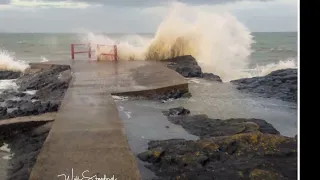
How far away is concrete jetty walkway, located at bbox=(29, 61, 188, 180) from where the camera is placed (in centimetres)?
196

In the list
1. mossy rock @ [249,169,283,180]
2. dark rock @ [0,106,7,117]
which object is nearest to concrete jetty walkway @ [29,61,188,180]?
dark rock @ [0,106,7,117]

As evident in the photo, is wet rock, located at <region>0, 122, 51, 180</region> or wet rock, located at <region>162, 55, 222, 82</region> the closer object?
wet rock, located at <region>0, 122, 51, 180</region>

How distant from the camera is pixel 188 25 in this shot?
2.23 metres

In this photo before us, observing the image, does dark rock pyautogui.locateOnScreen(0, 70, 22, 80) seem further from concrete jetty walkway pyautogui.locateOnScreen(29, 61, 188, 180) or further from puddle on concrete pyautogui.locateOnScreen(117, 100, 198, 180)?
puddle on concrete pyautogui.locateOnScreen(117, 100, 198, 180)

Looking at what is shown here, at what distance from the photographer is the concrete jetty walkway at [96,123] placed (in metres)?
1.96

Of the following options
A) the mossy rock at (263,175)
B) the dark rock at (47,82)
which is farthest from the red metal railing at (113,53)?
the mossy rock at (263,175)

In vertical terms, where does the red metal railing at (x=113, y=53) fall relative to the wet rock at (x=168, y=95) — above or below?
above

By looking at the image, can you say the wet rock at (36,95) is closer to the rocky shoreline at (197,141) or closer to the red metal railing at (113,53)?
the rocky shoreline at (197,141)

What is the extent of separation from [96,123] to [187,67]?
552 millimetres

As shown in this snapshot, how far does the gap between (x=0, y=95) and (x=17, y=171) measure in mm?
397

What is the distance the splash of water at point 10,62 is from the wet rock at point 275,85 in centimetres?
106

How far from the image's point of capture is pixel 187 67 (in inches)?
91.7

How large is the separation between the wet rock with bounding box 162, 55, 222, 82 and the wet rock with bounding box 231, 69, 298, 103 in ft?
0.45

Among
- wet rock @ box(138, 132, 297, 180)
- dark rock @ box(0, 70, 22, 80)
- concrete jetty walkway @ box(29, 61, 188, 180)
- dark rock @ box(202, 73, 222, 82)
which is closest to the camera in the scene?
concrete jetty walkway @ box(29, 61, 188, 180)
